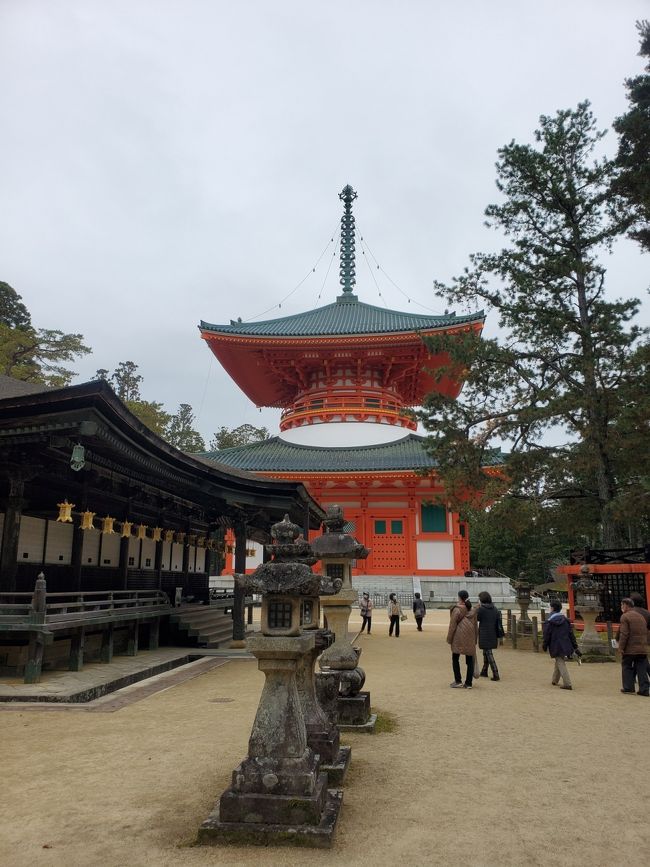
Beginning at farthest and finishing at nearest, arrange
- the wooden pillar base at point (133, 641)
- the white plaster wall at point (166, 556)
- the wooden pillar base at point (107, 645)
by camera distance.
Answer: the white plaster wall at point (166, 556), the wooden pillar base at point (133, 641), the wooden pillar base at point (107, 645)

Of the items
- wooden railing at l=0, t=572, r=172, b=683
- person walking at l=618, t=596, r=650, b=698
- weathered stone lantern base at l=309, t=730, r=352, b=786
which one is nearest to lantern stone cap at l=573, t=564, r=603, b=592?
person walking at l=618, t=596, r=650, b=698

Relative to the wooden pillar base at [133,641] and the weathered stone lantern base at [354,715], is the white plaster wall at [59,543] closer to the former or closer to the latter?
the wooden pillar base at [133,641]

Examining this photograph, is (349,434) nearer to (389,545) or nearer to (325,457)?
(325,457)

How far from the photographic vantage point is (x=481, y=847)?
4.23m

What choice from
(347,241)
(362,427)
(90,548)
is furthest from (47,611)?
(347,241)

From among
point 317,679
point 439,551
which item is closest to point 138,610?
point 317,679

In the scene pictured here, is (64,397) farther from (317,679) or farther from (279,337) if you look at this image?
(279,337)

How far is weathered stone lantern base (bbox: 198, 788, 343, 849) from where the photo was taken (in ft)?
14.1

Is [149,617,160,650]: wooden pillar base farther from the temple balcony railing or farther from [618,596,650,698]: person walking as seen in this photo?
the temple balcony railing

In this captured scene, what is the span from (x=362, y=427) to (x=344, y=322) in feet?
23.9

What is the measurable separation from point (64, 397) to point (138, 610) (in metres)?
6.26

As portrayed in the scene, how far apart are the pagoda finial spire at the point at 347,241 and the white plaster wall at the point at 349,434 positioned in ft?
46.7

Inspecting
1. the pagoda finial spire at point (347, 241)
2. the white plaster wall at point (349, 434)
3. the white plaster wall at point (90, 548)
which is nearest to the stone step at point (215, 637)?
the white plaster wall at point (90, 548)

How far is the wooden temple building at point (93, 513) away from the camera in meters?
9.59
